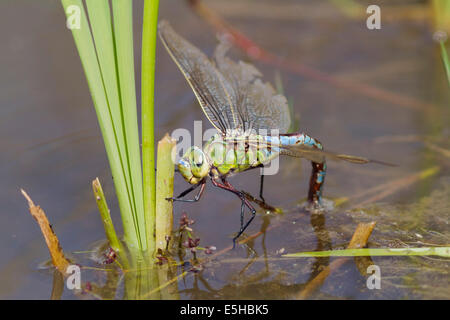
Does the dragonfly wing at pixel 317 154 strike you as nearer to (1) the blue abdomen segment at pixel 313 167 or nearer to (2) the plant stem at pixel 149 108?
(1) the blue abdomen segment at pixel 313 167

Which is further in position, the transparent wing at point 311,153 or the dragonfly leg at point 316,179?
the dragonfly leg at point 316,179

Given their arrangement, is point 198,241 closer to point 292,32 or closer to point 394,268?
point 394,268

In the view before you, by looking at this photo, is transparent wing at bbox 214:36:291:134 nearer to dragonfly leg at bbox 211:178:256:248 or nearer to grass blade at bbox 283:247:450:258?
dragonfly leg at bbox 211:178:256:248

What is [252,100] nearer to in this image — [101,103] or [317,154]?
[317,154]

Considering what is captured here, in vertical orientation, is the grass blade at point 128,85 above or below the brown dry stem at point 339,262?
above

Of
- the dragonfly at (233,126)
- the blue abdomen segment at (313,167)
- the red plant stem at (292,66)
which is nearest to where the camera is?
the dragonfly at (233,126)

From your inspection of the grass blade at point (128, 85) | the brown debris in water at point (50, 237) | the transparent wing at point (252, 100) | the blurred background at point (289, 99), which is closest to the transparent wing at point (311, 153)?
the transparent wing at point (252, 100)
